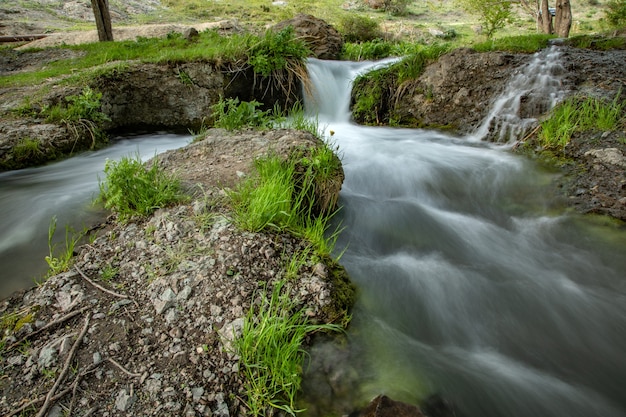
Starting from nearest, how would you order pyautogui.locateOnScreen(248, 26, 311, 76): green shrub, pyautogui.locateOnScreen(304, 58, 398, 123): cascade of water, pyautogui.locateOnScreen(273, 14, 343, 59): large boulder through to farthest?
pyautogui.locateOnScreen(248, 26, 311, 76): green shrub, pyautogui.locateOnScreen(304, 58, 398, 123): cascade of water, pyautogui.locateOnScreen(273, 14, 343, 59): large boulder

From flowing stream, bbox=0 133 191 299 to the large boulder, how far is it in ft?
25.1

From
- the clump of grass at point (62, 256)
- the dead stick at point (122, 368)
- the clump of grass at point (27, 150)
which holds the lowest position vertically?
the dead stick at point (122, 368)

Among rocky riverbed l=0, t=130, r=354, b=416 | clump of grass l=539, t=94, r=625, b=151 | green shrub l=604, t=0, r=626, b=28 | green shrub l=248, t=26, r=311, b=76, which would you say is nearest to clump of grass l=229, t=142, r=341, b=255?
rocky riverbed l=0, t=130, r=354, b=416

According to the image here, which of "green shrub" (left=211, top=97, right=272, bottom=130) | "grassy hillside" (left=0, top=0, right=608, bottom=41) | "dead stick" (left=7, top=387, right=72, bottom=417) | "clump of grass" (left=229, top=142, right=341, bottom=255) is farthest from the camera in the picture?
"grassy hillside" (left=0, top=0, right=608, bottom=41)

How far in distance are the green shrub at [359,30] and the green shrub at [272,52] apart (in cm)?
1239

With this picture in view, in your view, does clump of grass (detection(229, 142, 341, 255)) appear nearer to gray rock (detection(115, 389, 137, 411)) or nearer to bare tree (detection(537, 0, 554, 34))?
gray rock (detection(115, 389, 137, 411))

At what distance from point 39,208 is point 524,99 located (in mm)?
7720

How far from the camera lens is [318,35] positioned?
12.0 metres

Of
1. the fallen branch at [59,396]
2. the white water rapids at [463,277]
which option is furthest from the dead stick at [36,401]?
the white water rapids at [463,277]

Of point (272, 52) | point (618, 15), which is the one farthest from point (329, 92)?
point (618, 15)

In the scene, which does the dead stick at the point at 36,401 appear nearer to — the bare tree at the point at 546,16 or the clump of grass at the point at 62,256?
the clump of grass at the point at 62,256

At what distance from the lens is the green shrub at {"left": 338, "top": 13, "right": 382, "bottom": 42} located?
61.5 ft

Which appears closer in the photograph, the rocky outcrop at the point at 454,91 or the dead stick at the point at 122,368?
the dead stick at the point at 122,368

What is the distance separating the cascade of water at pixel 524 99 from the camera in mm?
6359
